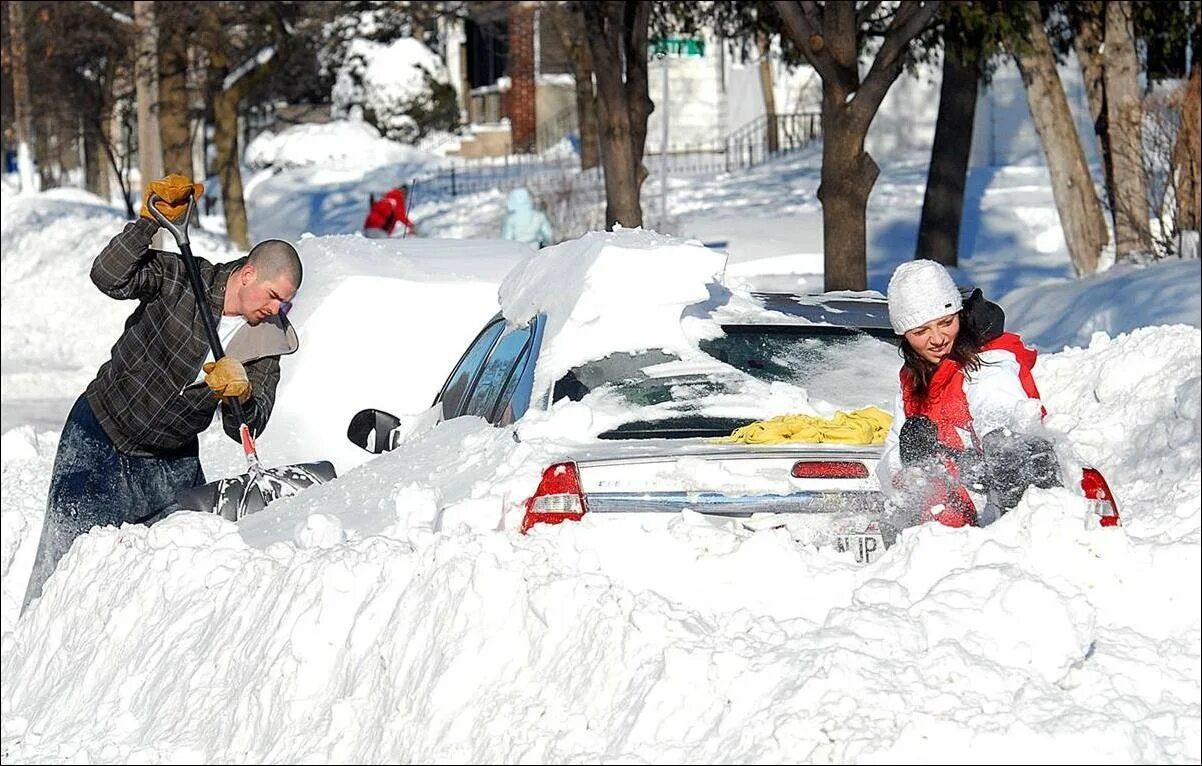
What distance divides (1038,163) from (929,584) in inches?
1065

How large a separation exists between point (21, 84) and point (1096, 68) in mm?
24824

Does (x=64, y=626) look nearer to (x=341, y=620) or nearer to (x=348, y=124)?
(x=341, y=620)

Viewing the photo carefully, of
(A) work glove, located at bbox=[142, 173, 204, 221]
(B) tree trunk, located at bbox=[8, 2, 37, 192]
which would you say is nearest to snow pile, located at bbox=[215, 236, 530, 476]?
(A) work glove, located at bbox=[142, 173, 204, 221]

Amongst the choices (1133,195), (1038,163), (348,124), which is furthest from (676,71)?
(1133,195)

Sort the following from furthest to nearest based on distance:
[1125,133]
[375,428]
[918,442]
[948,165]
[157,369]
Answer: [948,165] → [1125,133] → [375,428] → [157,369] → [918,442]

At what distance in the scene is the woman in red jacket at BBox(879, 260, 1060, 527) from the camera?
5.20 meters

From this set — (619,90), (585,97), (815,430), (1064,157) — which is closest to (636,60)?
(619,90)

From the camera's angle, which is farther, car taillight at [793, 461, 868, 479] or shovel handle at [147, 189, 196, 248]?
shovel handle at [147, 189, 196, 248]

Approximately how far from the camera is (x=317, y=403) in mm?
12188

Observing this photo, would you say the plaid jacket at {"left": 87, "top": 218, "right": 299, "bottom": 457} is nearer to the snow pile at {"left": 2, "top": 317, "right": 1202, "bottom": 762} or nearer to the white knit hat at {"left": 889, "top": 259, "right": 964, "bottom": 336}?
the snow pile at {"left": 2, "top": 317, "right": 1202, "bottom": 762}

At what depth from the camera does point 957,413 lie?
532 cm

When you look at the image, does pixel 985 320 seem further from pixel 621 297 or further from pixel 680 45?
pixel 680 45

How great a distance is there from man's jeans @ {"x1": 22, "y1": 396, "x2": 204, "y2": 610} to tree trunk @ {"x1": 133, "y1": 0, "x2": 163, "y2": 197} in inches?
768

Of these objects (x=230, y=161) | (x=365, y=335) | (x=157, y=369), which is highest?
(x=157, y=369)
